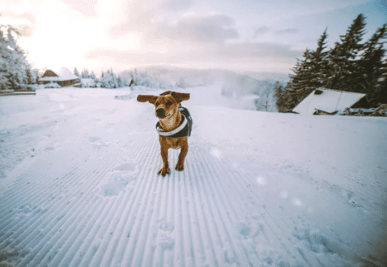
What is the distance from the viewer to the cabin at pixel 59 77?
4491 cm

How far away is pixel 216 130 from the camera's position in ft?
28.5

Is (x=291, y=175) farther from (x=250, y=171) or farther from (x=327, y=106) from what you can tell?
(x=327, y=106)

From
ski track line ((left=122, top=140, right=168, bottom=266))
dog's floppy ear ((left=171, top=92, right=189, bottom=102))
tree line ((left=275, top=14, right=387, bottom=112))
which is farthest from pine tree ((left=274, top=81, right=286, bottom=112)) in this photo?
ski track line ((left=122, top=140, right=168, bottom=266))

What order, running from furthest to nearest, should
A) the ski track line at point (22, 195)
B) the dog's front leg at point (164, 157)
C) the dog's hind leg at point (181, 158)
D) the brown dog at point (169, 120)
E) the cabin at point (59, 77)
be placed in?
1. the cabin at point (59, 77)
2. the dog's hind leg at point (181, 158)
3. the dog's front leg at point (164, 157)
4. the brown dog at point (169, 120)
5. the ski track line at point (22, 195)

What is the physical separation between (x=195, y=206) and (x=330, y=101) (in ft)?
72.8

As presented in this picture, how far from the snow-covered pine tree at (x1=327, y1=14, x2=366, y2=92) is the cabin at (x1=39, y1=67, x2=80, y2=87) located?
69.3m

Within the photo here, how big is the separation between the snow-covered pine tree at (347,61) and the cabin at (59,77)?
227 ft

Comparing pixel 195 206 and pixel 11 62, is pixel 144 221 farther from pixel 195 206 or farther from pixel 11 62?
pixel 11 62

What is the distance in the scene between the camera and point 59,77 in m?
46.3

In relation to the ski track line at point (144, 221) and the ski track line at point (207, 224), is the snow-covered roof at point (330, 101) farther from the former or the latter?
the ski track line at point (207, 224)

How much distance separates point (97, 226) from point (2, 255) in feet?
3.92

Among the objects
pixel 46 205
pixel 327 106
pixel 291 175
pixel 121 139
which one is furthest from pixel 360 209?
Result: pixel 327 106

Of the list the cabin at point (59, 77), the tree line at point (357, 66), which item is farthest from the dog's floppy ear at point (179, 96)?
the cabin at point (59, 77)

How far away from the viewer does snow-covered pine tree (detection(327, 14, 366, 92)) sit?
61.2 feet
